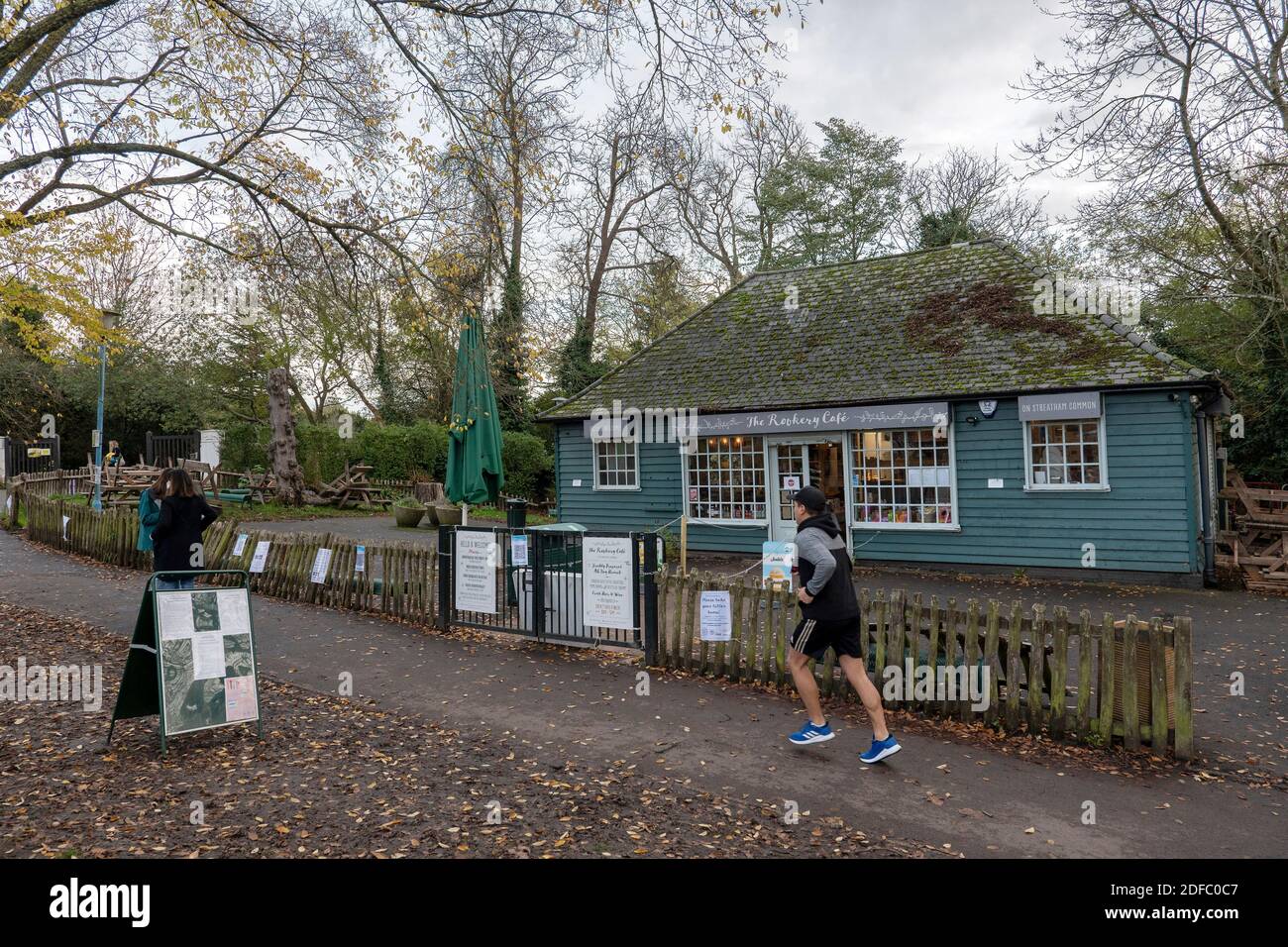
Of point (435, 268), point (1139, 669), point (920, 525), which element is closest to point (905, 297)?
point (920, 525)

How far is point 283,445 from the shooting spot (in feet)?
86.7

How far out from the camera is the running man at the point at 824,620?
577 centimetres

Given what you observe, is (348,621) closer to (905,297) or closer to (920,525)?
(920,525)

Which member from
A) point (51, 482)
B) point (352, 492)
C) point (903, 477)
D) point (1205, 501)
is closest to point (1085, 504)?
point (1205, 501)

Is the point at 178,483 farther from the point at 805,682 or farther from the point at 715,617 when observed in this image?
the point at 805,682

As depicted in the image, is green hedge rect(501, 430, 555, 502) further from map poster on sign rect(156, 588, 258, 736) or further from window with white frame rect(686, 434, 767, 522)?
map poster on sign rect(156, 588, 258, 736)

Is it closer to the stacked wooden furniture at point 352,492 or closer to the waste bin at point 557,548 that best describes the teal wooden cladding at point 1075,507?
the waste bin at point 557,548

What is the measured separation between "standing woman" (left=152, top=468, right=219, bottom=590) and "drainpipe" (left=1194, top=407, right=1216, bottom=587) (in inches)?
574

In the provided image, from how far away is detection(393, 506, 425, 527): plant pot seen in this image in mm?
23031

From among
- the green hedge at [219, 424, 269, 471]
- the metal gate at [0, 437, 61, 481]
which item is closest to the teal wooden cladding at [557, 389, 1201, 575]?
the green hedge at [219, 424, 269, 471]

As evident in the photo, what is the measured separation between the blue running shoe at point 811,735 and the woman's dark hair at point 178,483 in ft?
21.0

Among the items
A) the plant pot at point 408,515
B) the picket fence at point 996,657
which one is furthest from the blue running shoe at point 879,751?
the plant pot at point 408,515

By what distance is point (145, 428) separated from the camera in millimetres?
32781

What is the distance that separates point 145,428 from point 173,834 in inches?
1331
